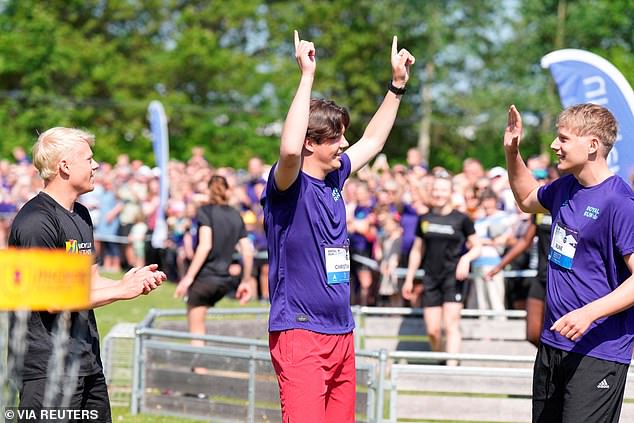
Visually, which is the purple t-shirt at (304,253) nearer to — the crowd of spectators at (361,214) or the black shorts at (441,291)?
the crowd of spectators at (361,214)

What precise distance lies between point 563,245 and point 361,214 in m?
11.7

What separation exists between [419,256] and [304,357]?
6.99 metres

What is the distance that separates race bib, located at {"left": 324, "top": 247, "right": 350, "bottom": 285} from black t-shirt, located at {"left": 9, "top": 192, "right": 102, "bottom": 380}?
119cm

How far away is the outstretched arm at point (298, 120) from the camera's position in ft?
17.9

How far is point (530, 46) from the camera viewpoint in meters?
51.9

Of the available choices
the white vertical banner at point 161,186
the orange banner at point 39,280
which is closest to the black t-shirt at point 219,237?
the orange banner at point 39,280

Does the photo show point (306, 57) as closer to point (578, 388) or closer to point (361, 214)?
point (578, 388)

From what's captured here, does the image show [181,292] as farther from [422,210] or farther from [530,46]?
[530,46]

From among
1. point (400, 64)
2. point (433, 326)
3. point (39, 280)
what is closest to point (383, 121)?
point (400, 64)

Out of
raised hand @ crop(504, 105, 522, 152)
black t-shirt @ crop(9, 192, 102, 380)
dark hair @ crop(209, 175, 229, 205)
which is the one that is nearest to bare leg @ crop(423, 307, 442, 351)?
dark hair @ crop(209, 175, 229, 205)

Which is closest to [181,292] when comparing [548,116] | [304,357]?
[304,357]

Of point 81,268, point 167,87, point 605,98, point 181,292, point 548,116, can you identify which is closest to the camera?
point 81,268

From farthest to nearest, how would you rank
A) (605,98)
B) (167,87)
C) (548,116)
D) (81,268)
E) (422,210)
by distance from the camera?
(167,87), (548,116), (422,210), (605,98), (81,268)

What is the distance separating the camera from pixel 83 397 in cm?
584
